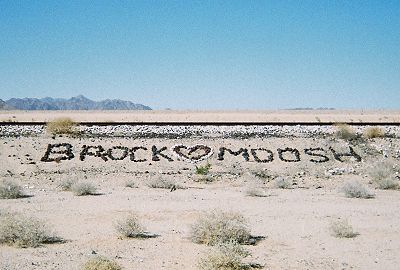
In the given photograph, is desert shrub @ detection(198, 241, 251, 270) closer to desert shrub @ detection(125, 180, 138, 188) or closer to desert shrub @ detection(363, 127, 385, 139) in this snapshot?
desert shrub @ detection(125, 180, 138, 188)

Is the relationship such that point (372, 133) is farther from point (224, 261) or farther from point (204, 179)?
point (224, 261)

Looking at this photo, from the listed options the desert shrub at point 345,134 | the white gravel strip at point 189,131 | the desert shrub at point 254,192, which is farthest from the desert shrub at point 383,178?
the white gravel strip at point 189,131

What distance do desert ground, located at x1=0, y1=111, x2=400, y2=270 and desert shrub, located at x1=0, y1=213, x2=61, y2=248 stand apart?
207 mm

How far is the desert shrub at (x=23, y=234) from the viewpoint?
10.3 m

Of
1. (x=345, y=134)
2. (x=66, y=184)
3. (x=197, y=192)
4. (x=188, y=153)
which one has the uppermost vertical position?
(x=345, y=134)

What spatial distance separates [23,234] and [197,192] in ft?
27.2

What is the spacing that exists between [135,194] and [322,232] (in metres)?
7.45

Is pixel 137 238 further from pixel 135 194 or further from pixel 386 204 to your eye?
pixel 386 204

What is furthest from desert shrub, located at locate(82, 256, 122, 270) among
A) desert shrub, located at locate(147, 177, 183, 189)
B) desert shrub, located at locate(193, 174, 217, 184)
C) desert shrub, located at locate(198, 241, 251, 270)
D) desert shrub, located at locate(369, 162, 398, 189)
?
desert shrub, located at locate(369, 162, 398, 189)

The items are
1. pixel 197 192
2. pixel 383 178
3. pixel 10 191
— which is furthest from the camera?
pixel 383 178

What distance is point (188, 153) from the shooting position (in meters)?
24.4

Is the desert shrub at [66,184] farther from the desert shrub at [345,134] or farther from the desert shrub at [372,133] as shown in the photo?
the desert shrub at [372,133]

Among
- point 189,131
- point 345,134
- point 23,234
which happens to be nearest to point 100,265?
point 23,234

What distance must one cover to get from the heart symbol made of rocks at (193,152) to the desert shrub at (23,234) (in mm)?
13104
